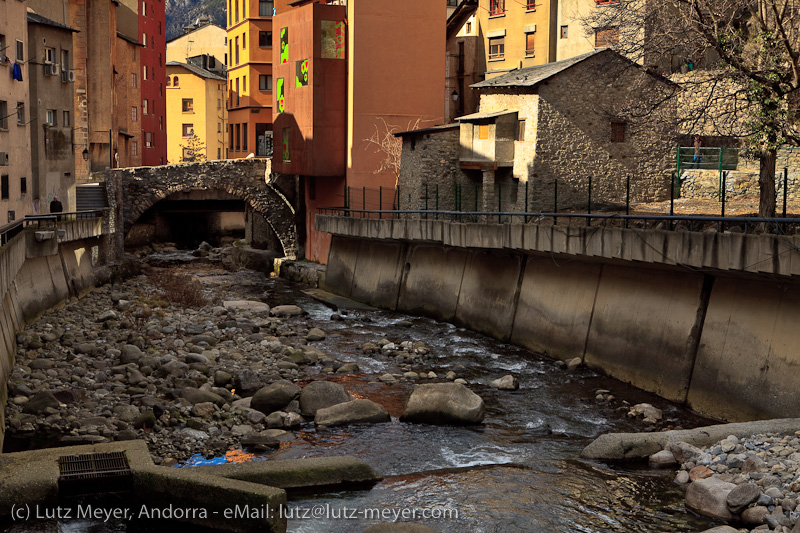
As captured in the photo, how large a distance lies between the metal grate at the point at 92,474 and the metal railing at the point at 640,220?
40.3 ft

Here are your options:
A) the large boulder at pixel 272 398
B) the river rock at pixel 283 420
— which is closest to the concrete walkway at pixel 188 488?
the river rock at pixel 283 420

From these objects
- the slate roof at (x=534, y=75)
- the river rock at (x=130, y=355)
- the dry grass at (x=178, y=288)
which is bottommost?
the dry grass at (x=178, y=288)

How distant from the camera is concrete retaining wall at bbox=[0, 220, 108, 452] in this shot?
770 inches

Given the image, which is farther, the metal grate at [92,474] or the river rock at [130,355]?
the river rock at [130,355]

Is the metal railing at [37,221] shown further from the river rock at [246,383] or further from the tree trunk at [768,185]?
the tree trunk at [768,185]

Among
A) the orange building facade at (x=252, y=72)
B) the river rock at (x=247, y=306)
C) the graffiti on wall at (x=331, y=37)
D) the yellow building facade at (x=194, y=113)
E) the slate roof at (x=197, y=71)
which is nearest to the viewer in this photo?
the river rock at (x=247, y=306)

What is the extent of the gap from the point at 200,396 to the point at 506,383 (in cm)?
730

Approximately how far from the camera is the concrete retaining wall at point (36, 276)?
19.6 meters

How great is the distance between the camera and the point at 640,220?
1096 inches

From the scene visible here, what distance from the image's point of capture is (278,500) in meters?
12.7

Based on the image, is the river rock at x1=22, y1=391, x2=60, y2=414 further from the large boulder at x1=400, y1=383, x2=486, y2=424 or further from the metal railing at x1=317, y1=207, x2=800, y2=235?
the metal railing at x1=317, y1=207, x2=800, y2=235

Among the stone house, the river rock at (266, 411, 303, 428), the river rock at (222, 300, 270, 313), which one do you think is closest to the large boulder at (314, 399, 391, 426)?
the river rock at (266, 411, 303, 428)

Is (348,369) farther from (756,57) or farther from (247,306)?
(756,57)

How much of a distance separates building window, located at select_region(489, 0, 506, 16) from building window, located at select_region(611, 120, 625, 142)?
21.2 m
